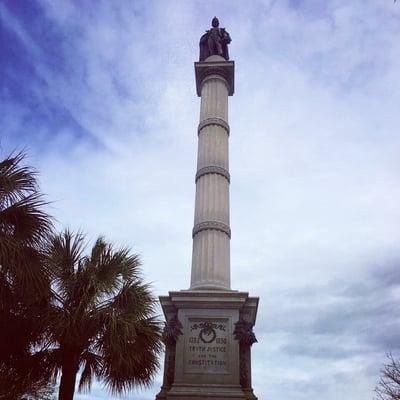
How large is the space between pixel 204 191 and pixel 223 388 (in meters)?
7.30

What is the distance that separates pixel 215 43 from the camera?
23312 millimetres

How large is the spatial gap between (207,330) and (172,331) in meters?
1.06

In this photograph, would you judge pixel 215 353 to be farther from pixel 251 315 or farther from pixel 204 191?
pixel 204 191

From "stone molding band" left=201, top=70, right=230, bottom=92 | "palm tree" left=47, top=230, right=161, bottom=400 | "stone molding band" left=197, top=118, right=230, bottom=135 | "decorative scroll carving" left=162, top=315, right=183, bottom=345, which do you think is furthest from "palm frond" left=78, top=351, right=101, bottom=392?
"stone molding band" left=201, top=70, right=230, bottom=92

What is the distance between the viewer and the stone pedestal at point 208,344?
13750 millimetres

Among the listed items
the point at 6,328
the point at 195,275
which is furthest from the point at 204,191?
the point at 6,328

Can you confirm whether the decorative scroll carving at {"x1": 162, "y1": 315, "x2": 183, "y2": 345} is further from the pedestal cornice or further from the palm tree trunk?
the pedestal cornice

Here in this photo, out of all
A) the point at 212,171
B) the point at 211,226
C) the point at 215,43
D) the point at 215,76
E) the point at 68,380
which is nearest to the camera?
the point at 68,380

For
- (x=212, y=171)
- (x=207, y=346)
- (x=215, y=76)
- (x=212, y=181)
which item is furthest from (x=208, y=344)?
(x=215, y=76)

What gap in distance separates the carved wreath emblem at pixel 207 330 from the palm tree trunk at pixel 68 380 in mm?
4038

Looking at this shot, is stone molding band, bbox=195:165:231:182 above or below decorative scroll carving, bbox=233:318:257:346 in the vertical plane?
above

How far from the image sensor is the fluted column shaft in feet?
54.3

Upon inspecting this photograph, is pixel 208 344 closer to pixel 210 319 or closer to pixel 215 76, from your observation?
pixel 210 319

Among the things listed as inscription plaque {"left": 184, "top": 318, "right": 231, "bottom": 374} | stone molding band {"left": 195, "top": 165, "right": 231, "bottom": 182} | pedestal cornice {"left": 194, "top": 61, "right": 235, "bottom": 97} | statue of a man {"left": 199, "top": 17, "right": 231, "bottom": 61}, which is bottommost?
inscription plaque {"left": 184, "top": 318, "right": 231, "bottom": 374}
